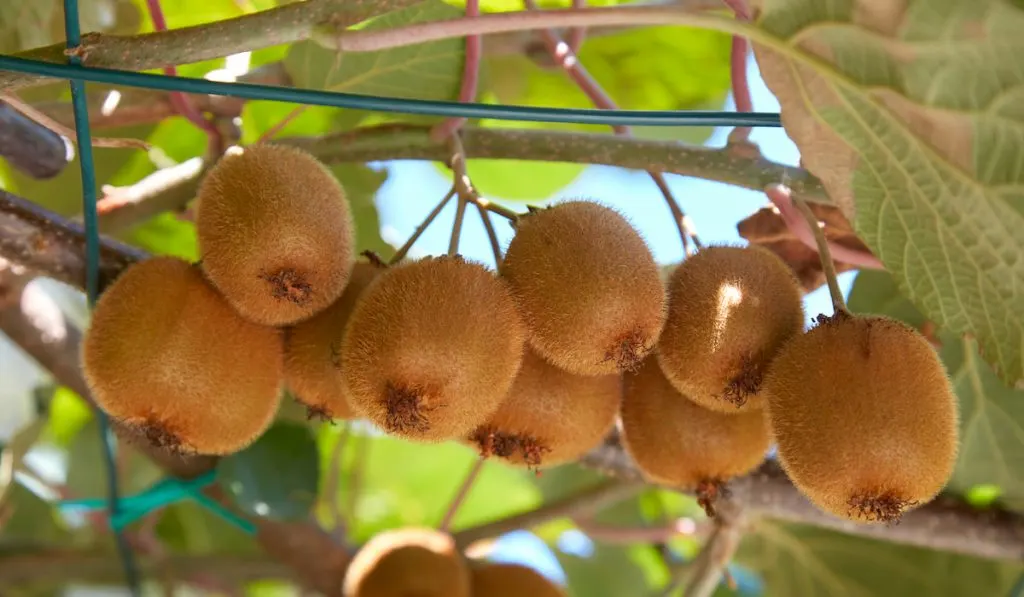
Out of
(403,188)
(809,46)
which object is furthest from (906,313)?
(403,188)

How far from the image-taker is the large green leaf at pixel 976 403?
1046 mm

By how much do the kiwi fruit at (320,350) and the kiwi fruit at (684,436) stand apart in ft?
0.84

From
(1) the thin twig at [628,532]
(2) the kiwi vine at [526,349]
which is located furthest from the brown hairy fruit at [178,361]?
(1) the thin twig at [628,532]

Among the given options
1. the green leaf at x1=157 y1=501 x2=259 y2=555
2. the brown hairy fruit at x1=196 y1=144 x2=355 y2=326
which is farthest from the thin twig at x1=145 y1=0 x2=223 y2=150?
the green leaf at x1=157 y1=501 x2=259 y2=555

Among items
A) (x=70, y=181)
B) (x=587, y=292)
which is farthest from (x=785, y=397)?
(x=70, y=181)

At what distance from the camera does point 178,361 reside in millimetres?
756

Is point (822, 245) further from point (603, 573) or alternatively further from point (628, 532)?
point (603, 573)

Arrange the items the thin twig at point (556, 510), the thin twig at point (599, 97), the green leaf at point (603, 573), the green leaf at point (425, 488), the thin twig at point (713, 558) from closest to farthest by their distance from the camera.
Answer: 1. the thin twig at point (599, 97)
2. the thin twig at point (713, 558)
3. the thin twig at point (556, 510)
4. the green leaf at point (603, 573)
5. the green leaf at point (425, 488)

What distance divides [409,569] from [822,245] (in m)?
0.60

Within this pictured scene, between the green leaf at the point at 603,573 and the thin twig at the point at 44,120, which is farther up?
the thin twig at the point at 44,120

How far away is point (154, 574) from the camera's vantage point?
153cm

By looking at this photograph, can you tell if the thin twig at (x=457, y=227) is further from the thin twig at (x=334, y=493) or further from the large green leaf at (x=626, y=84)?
the large green leaf at (x=626, y=84)

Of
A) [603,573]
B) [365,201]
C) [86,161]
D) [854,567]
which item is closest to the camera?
[86,161]

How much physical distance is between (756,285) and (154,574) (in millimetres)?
1178
